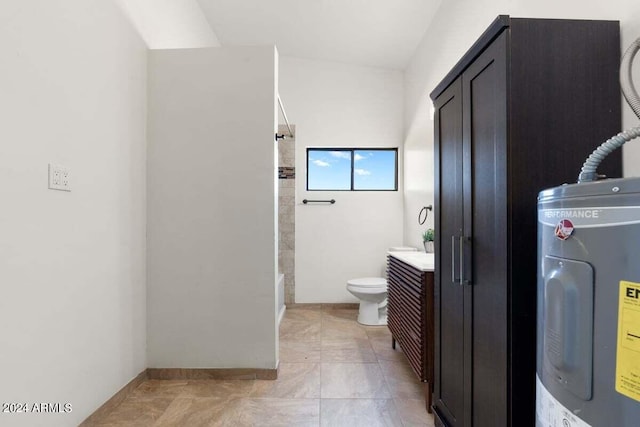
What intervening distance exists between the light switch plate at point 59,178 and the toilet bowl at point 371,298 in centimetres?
260

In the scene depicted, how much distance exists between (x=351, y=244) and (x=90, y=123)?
305cm

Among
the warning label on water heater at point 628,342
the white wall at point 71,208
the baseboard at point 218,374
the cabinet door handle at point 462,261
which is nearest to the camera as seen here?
the warning label on water heater at point 628,342

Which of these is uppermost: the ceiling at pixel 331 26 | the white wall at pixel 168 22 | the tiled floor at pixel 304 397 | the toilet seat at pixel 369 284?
the ceiling at pixel 331 26

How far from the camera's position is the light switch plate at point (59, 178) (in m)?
1.45

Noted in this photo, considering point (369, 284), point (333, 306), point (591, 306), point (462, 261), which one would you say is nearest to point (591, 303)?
point (591, 306)

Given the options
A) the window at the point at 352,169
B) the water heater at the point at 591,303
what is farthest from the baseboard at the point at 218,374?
the window at the point at 352,169

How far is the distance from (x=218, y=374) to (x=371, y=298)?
1699 millimetres

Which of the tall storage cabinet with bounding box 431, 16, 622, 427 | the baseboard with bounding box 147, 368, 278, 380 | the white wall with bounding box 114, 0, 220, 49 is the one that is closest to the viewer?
the tall storage cabinet with bounding box 431, 16, 622, 427

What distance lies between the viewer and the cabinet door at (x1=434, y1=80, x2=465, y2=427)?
1.49 m

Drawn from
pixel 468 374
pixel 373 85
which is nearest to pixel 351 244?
pixel 373 85

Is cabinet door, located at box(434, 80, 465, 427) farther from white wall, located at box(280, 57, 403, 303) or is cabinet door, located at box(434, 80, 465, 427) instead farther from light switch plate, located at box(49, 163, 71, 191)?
white wall, located at box(280, 57, 403, 303)

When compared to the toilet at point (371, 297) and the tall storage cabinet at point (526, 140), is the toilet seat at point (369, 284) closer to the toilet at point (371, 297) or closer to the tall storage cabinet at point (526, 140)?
the toilet at point (371, 297)

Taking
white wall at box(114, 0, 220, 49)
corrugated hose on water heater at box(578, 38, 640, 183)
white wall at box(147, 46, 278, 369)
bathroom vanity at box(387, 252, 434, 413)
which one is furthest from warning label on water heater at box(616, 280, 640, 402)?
white wall at box(114, 0, 220, 49)

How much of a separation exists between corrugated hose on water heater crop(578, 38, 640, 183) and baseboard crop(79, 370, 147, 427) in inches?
94.4
